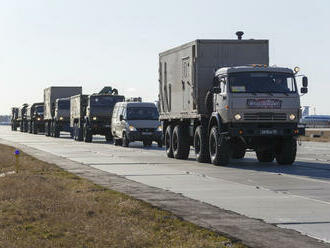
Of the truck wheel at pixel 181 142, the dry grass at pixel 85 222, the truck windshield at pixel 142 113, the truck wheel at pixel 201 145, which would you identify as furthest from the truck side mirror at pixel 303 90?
the truck windshield at pixel 142 113

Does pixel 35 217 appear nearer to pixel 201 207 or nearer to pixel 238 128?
pixel 201 207

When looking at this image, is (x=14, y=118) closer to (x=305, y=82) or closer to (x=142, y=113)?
(x=142, y=113)

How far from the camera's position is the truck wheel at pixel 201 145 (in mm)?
23234

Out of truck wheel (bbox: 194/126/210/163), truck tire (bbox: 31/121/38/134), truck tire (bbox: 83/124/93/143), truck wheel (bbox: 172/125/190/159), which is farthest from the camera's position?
truck tire (bbox: 31/121/38/134)

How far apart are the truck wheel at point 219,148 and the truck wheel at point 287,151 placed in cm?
177

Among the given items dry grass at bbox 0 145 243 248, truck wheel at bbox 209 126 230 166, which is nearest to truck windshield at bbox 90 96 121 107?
truck wheel at bbox 209 126 230 166

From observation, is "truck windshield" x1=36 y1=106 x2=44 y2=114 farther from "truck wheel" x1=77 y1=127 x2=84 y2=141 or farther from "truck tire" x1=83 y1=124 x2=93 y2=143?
"truck tire" x1=83 y1=124 x2=93 y2=143

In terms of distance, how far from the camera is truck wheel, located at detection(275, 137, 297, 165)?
73.3 feet

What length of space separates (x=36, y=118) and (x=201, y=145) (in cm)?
4713

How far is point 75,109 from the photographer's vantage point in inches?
1943

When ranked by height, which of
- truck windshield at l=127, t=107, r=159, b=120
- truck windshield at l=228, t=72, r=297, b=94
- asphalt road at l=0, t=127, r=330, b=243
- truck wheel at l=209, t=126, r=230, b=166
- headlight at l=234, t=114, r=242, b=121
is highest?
truck windshield at l=228, t=72, r=297, b=94

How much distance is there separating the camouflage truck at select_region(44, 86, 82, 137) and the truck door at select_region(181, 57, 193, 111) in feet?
106

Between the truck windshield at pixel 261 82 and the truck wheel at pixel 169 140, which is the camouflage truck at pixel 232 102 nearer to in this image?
the truck windshield at pixel 261 82

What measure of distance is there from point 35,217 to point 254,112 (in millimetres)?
11780
